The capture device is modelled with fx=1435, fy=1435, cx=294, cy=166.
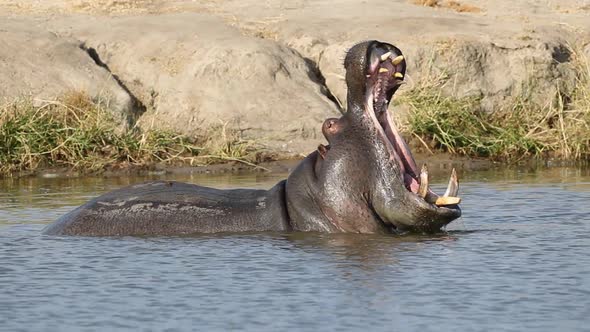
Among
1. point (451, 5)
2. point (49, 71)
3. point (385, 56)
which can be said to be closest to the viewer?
point (385, 56)

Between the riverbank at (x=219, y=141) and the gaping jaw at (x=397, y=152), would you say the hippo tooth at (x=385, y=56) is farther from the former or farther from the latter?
the riverbank at (x=219, y=141)

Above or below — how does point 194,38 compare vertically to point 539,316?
above

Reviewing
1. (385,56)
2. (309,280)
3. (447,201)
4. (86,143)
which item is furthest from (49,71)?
(309,280)

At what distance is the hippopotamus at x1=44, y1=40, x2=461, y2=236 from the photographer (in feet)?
31.0

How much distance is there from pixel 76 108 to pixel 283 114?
2380 mm

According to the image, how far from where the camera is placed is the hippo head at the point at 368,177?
30.9ft

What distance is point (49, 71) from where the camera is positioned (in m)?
16.7

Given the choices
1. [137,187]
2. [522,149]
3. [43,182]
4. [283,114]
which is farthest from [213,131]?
[137,187]

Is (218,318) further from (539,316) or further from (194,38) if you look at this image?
(194,38)

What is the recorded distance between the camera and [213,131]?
16.1 meters

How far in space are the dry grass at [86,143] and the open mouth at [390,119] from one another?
582 cm

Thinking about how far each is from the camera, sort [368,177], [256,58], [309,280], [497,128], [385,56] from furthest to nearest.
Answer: [256,58]
[497,128]
[368,177]
[385,56]
[309,280]

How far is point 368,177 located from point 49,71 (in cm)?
794

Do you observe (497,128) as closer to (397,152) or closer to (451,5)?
(451,5)
